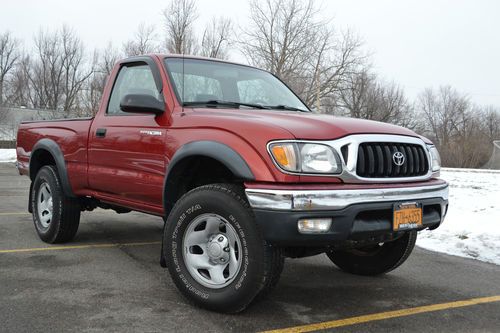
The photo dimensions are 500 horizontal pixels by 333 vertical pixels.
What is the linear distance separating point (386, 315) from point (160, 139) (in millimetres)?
2237

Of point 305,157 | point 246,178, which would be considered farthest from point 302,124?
point 246,178

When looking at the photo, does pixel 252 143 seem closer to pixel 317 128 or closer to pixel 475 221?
pixel 317 128

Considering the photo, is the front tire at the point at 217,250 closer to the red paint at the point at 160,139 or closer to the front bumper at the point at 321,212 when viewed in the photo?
the front bumper at the point at 321,212

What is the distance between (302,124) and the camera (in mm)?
3422

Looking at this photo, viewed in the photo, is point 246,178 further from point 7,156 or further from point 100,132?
point 7,156

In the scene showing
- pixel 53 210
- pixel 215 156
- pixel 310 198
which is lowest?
pixel 53 210

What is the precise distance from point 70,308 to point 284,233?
1.70 m

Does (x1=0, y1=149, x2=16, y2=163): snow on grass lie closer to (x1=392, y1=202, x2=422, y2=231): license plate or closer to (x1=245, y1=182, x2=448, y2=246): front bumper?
(x1=245, y1=182, x2=448, y2=246): front bumper

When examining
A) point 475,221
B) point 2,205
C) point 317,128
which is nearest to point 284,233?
point 317,128

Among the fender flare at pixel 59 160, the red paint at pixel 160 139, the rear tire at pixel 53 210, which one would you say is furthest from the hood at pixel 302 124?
the rear tire at pixel 53 210

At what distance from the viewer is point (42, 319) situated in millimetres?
3340

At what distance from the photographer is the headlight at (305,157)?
3178mm

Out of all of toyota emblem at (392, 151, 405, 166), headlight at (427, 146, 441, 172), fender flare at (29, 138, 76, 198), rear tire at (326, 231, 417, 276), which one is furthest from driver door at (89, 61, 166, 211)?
headlight at (427, 146, 441, 172)

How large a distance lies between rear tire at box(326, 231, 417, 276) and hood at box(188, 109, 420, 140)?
117 cm
